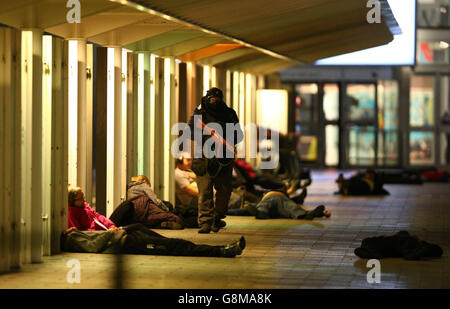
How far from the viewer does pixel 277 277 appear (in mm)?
8898

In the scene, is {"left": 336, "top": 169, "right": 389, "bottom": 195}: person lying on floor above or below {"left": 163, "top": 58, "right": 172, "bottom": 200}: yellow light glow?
below

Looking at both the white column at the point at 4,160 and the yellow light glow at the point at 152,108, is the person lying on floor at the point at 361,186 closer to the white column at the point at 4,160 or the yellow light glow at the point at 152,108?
the yellow light glow at the point at 152,108

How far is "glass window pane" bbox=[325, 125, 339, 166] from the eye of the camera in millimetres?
33000

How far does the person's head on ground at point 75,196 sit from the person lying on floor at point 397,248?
3.14 metres

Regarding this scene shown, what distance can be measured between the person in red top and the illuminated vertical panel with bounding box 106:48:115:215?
149cm

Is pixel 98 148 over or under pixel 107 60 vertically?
under

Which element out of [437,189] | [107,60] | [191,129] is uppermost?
[107,60]

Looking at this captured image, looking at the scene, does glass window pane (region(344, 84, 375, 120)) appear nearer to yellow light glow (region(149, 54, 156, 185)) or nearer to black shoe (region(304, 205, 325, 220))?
black shoe (region(304, 205, 325, 220))

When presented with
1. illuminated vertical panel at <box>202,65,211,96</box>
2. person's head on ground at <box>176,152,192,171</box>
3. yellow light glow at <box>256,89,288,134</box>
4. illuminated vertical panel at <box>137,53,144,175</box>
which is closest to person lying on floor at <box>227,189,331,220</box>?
person's head on ground at <box>176,152,192,171</box>

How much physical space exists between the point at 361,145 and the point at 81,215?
72.9ft

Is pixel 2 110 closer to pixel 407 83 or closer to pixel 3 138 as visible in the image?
pixel 3 138

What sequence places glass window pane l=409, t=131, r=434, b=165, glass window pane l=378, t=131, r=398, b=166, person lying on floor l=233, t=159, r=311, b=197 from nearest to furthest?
person lying on floor l=233, t=159, r=311, b=197 → glass window pane l=378, t=131, r=398, b=166 → glass window pane l=409, t=131, r=434, b=165

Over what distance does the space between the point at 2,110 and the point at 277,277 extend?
3.00 m
